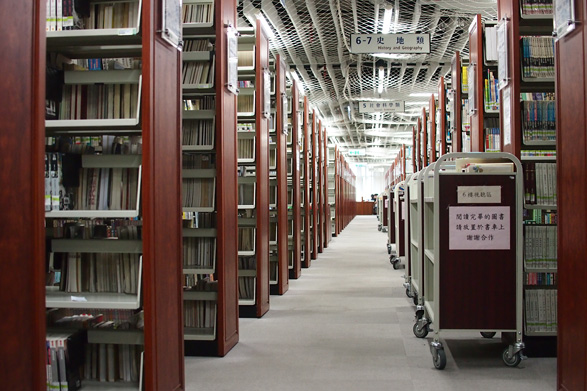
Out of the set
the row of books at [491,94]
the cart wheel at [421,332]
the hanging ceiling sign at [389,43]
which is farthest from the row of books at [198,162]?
the hanging ceiling sign at [389,43]

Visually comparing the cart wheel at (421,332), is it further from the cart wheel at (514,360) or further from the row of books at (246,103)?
the row of books at (246,103)

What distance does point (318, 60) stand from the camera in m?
11.5

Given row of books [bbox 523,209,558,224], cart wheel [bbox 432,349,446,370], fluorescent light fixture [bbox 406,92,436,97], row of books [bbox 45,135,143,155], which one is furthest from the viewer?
fluorescent light fixture [bbox 406,92,436,97]

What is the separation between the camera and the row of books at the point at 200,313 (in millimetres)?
3833

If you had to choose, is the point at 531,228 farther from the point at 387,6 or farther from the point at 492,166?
the point at 387,6

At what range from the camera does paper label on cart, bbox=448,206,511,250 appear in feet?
11.1

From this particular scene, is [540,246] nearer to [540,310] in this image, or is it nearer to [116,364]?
[540,310]

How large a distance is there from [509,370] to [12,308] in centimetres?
281

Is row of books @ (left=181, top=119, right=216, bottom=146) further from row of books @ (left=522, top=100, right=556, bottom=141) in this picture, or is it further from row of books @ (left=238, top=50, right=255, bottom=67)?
row of books @ (left=522, top=100, right=556, bottom=141)

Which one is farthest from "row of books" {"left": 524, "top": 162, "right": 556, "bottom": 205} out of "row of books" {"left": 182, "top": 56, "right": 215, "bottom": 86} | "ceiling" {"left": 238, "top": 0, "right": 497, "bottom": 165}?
"ceiling" {"left": 238, "top": 0, "right": 497, "bottom": 165}

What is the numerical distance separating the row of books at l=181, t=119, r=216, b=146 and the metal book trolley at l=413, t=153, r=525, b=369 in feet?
5.13

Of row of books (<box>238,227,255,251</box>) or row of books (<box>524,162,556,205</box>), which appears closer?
row of books (<box>524,162,556,205</box>)

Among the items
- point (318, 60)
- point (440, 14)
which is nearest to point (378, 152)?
point (318, 60)

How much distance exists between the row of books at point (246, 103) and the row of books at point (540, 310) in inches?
113
